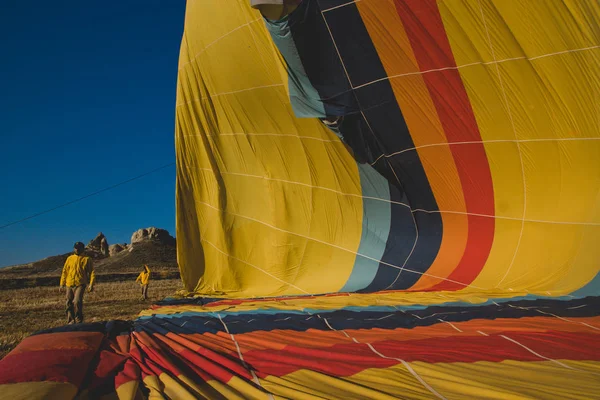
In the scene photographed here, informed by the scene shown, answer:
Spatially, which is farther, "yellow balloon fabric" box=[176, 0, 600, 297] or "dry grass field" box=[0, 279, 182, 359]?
"dry grass field" box=[0, 279, 182, 359]

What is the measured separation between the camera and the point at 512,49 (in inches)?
167

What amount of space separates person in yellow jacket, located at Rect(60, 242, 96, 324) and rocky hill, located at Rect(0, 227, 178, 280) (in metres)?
14.4

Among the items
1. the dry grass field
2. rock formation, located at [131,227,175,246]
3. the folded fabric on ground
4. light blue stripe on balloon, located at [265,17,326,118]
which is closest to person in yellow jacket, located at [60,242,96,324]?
the dry grass field

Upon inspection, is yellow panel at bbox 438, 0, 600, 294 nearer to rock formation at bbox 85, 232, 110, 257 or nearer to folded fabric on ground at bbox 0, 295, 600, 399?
folded fabric on ground at bbox 0, 295, 600, 399

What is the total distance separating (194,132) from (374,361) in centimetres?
509

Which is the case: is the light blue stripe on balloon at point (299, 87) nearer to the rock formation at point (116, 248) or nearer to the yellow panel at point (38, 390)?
the yellow panel at point (38, 390)

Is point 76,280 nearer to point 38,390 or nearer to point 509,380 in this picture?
point 38,390

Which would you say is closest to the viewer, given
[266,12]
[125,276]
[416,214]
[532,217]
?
[266,12]

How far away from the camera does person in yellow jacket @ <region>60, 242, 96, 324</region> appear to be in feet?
20.9

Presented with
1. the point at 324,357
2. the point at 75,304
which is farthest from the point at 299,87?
the point at 75,304

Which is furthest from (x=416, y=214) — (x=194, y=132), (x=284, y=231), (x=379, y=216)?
(x=194, y=132)

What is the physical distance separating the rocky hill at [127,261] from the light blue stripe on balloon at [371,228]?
52.7 feet

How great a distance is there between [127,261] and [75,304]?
21613mm

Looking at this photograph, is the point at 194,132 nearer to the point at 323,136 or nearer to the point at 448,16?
the point at 323,136
